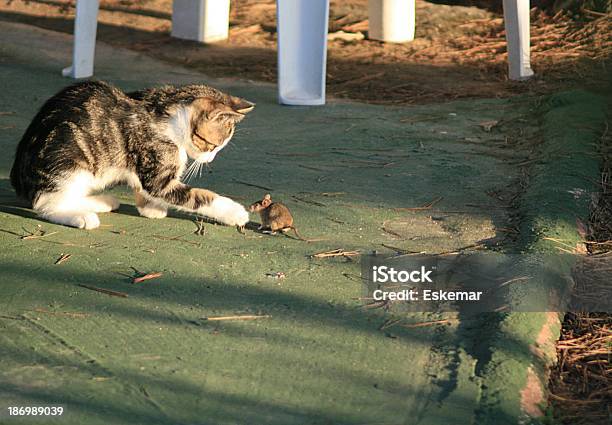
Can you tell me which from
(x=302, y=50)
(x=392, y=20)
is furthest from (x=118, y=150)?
(x=392, y=20)

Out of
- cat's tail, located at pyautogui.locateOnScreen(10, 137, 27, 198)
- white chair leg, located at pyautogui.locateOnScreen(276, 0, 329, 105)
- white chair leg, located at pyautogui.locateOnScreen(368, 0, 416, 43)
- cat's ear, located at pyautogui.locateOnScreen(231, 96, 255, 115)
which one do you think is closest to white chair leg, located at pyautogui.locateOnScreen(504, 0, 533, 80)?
white chair leg, located at pyautogui.locateOnScreen(368, 0, 416, 43)

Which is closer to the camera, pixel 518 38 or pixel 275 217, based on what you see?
pixel 275 217

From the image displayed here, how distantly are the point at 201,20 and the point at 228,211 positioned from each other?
4.40 m

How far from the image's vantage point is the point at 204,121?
13.3 feet

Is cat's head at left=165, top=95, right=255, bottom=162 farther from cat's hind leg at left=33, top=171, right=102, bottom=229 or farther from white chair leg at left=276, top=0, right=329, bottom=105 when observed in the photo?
white chair leg at left=276, top=0, right=329, bottom=105

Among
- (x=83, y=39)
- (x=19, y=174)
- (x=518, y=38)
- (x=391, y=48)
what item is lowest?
(x=19, y=174)

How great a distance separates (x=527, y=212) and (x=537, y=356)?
1291 mm

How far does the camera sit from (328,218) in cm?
407

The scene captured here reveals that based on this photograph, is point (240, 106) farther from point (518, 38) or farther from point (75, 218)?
point (518, 38)

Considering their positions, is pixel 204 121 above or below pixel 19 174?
above

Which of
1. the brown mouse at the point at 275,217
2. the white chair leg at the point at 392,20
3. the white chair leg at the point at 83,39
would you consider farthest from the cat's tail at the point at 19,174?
the white chair leg at the point at 392,20

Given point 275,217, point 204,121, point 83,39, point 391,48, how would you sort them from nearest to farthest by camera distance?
point 275,217
point 204,121
point 83,39
point 391,48

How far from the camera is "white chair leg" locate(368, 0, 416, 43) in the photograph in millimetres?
7973

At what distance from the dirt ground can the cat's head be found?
2458 millimetres
